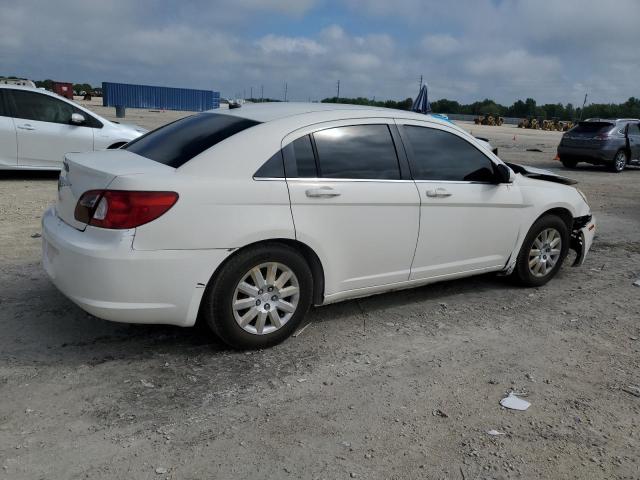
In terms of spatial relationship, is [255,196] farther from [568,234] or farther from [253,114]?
[568,234]

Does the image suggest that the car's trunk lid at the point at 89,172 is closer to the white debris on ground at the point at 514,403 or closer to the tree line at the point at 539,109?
the white debris on ground at the point at 514,403

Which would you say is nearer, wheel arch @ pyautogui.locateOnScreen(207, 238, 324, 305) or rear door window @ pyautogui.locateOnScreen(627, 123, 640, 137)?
wheel arch @ pyautogui.locateOnScreen(207, 238, 324, 305)

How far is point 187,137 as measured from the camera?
13.4ft

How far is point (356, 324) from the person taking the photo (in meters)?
4.48

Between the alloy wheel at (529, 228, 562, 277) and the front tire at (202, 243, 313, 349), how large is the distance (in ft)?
8.25

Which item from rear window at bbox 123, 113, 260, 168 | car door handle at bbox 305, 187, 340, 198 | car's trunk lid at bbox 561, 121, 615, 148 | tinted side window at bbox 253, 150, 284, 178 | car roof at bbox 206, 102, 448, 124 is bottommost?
car door handle at bbox 305, 187, 340, 198

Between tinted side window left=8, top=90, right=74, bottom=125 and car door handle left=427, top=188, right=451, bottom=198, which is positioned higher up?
tinted side window left=8, top=90, right=74, bottom=125

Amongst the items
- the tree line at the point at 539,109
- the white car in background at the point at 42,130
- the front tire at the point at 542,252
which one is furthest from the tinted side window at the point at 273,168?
the tree line at the point at 539,109

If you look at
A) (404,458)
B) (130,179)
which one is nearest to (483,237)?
(404,458)

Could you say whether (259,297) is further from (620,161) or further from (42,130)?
(620,161)

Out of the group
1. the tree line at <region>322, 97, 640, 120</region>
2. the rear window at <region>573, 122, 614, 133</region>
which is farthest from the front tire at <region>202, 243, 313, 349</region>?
the tree line at <region>322, 97, 640, 120</region>

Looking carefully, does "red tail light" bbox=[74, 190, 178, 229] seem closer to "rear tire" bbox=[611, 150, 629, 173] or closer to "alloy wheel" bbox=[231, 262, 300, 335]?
"alloy wheel" bbox=[231, 262, 300, 335]

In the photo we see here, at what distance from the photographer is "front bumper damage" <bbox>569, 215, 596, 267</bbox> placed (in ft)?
19.2

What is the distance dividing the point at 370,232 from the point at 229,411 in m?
1.64
